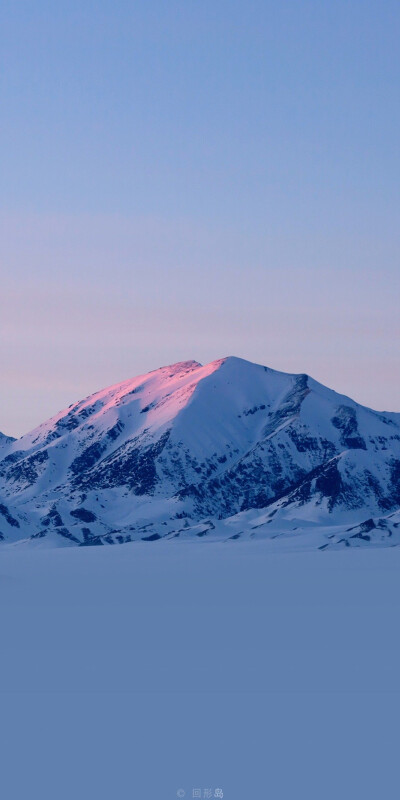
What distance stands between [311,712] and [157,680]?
1402cm

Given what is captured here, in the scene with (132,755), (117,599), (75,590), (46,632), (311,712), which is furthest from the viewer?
(75,590)

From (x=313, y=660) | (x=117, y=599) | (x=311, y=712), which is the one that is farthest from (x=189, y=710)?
(x=117, y=599)

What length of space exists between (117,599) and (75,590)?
25.7 meters

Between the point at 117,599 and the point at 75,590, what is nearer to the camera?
the point at 117,599

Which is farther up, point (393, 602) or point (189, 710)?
point (189, 710)

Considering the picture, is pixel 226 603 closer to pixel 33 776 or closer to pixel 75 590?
pixel 75 590

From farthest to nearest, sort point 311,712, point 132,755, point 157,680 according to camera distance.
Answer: point 157,680
point 311,712
point 132,755

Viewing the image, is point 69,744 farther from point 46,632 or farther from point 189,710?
point 46,632

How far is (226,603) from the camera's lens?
485 feet

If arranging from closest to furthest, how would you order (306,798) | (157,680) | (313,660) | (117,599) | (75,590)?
(306,798) → (157,680) → (313,660) → (117,599) → (75,590)

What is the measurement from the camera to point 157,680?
234ft

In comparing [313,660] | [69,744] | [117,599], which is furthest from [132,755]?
[117,599]

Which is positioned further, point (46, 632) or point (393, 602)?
point (393, 602)

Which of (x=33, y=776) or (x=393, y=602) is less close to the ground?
(x=33, y=776)
